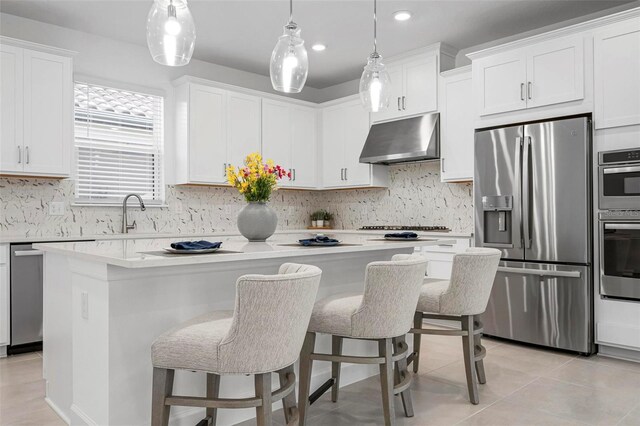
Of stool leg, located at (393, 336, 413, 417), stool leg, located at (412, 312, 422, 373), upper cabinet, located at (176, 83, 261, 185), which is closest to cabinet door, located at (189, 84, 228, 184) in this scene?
upper cabinet, located at (176, 83, 261, 185)

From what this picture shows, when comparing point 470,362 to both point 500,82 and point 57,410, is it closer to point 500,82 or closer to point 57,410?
point 57,410

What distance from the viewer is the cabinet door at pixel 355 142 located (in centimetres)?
574

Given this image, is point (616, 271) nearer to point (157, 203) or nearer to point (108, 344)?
point (108, 344)

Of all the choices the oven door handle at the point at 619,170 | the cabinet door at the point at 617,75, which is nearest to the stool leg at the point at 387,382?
the oven door handle at the point at 619,170

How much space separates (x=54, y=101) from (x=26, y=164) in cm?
59

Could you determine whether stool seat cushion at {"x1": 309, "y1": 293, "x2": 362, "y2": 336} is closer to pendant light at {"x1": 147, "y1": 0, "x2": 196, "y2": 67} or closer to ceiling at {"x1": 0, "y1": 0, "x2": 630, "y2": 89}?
pendant light at {"x1": 147, "y1": 0, "x2": 196, "y2": 67}

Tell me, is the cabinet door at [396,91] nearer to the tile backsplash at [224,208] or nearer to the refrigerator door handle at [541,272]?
the tile backsplash at [224,208]

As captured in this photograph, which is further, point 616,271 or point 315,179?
point 315,179

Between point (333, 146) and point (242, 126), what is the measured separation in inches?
→ 49.0

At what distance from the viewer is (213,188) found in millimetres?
5562

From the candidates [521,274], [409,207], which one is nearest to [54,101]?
[409,207]

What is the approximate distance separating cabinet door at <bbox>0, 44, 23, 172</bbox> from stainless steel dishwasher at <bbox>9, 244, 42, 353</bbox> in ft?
2.38

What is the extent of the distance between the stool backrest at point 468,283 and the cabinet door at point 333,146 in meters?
3.40

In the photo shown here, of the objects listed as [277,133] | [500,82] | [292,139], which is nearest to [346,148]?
[292,139]
